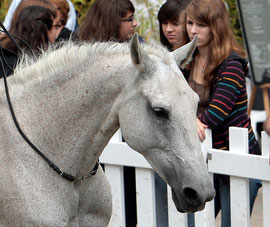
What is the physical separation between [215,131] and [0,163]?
1.62 m

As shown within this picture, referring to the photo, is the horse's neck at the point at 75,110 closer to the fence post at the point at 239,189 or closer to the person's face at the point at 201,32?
the fence post at the point at 239,189

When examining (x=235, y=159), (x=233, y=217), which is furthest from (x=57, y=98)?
(x=233, y=217)

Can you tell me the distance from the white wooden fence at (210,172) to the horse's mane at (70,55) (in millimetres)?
1131

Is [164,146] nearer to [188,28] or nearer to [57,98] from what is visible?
[57,98]

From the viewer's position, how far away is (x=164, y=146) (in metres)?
2.60

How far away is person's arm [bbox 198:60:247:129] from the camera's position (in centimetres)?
Result: 362

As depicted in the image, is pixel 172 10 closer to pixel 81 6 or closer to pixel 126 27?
pixel 126 27

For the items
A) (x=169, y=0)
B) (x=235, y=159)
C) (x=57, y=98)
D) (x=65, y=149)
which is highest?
(x=57, y=98)

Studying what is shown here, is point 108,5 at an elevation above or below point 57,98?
below

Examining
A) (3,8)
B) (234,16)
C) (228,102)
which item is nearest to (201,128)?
(228,102)

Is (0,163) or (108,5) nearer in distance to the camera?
(0,163)

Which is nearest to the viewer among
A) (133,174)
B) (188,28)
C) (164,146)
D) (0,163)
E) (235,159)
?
(164,146)

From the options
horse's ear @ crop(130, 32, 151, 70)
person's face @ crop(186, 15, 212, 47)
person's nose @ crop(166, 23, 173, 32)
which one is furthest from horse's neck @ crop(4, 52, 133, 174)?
person's nose @ crop(166, 23, 173, 32)

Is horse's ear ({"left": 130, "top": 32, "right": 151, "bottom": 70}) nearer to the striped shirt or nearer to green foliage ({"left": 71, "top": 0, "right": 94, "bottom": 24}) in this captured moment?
the striped shirt
